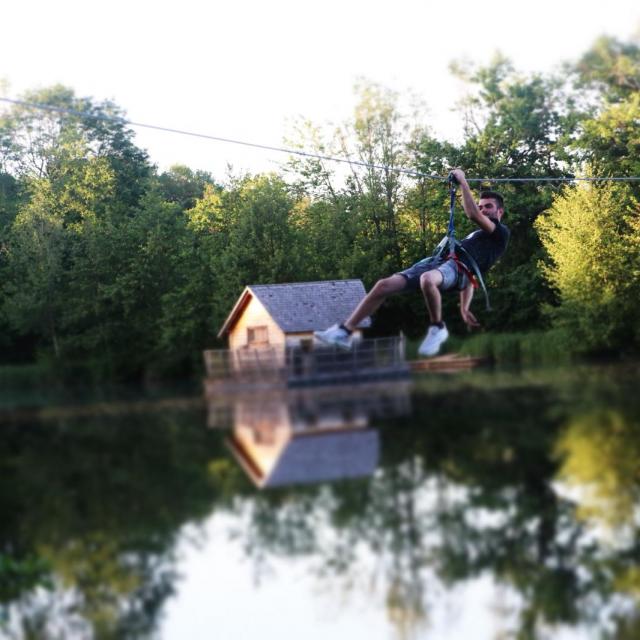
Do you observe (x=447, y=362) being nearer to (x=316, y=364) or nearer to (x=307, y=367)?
(x=307, y=367)

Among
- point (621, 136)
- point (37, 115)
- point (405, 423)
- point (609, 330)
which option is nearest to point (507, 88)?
point (621, 136)

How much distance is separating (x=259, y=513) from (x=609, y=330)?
26.5 metres

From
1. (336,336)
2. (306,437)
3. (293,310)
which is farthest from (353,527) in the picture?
(293,310)

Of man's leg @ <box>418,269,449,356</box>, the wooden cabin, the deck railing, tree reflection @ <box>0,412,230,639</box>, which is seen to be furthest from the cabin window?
tree reflection @ <box>0,412,230,639</box>

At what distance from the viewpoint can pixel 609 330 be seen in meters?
30.3

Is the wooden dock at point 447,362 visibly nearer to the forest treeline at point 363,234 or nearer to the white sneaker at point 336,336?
the forest treeline at point 363,234

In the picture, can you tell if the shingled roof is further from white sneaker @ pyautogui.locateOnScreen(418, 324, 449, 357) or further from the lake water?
the lake water

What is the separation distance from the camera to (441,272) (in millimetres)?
11867

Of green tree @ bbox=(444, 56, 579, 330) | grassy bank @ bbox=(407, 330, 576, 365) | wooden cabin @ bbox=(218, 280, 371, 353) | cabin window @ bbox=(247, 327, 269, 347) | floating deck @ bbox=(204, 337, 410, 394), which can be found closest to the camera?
floating deck @ bbox=(204, 337, 410, 394)

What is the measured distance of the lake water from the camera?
3.94 metres

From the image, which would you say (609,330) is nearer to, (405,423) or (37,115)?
(405,423)

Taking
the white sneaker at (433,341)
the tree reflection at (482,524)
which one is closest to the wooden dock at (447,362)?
the white sneaker at (433,341)

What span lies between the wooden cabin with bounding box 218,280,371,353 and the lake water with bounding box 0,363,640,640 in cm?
2045

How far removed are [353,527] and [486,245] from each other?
26.1ft
